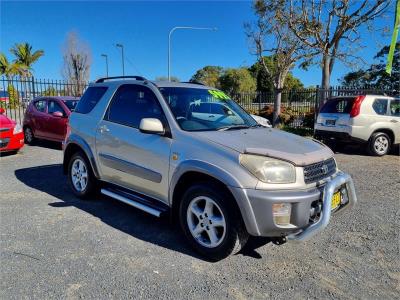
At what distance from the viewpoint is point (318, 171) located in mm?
3502

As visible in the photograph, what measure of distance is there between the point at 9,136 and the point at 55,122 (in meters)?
1.37

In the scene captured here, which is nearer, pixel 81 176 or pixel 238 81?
pixel 81 176

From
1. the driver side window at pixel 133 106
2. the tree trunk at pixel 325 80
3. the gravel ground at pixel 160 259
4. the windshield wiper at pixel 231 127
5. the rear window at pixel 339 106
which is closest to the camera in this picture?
the gravel ground at pixel 160 259

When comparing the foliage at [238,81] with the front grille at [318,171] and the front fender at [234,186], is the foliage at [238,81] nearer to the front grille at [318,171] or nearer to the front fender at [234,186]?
the front grille at [318,171]

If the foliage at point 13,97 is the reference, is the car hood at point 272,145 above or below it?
below

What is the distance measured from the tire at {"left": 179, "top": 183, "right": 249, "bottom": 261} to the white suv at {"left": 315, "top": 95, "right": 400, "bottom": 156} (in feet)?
23.7

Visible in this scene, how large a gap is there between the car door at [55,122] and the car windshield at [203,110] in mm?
6435

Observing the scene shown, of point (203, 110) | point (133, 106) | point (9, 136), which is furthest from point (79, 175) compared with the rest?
point (9, 136)

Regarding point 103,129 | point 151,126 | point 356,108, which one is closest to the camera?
point 151,126

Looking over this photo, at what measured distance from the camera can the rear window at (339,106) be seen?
9711 millimetres

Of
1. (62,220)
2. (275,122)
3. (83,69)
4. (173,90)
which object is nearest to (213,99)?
(173,90)

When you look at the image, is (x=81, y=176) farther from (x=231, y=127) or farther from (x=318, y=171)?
(x=318, y=171)

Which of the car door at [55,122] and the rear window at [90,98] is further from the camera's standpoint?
the car door at [55,122]

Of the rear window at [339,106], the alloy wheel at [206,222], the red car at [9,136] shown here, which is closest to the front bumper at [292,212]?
the alloy wheel at [206,222]
